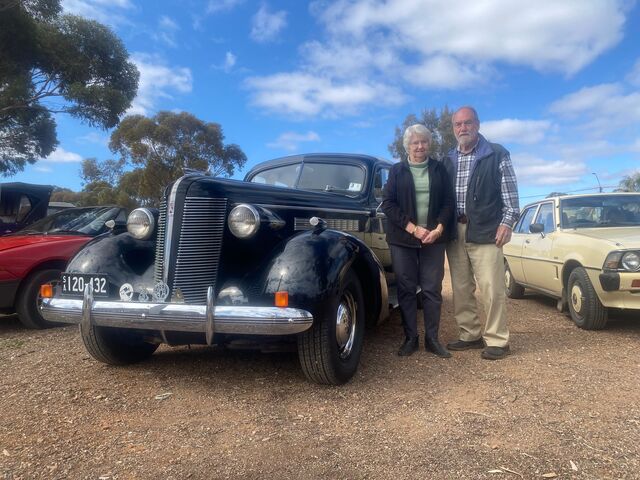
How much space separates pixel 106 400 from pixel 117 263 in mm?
958

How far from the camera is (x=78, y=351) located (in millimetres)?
4441

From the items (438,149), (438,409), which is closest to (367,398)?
(438,409)

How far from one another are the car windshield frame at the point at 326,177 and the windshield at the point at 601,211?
271 centimetres

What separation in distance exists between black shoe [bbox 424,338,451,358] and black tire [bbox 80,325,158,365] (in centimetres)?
236

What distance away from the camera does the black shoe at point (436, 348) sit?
13.1 feet

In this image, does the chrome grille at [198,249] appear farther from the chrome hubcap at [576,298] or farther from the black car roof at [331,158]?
the chrome hubcap at [576,298]

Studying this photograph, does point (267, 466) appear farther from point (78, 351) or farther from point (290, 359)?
point (78, 351)

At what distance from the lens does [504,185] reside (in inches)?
157

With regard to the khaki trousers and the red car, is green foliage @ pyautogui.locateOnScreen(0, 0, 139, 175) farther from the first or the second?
the khaki trousers

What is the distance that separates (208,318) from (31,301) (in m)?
3.86

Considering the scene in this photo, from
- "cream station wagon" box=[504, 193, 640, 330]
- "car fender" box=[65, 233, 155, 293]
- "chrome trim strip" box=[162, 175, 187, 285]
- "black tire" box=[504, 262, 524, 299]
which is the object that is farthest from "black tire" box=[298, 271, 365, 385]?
"black tire" box=[504, 262, 524, 299]

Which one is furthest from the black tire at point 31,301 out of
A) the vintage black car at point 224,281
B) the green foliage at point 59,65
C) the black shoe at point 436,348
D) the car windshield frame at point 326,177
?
the green foliage at point 59,65

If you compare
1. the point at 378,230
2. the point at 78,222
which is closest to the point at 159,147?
the point at 78,222

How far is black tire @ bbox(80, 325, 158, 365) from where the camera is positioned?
11.8 feet
